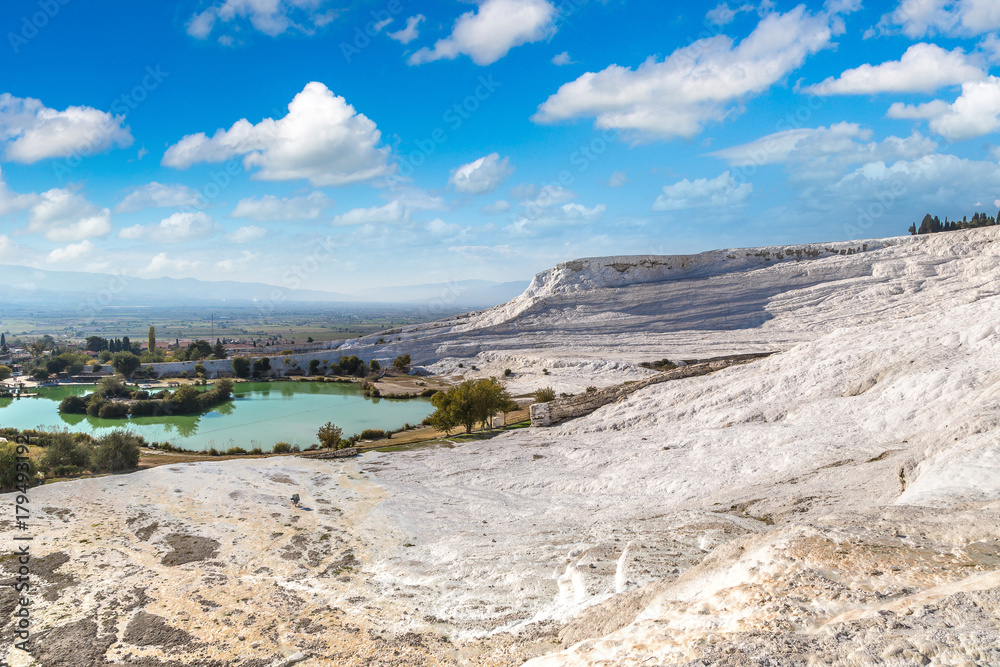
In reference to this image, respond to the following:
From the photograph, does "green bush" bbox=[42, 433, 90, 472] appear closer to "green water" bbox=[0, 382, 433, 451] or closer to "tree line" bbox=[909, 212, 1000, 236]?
"green water" bbox=[0, 382, 433, 451]

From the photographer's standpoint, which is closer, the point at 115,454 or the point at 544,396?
the point at 115,454

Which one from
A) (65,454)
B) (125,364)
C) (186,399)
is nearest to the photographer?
(65,454)

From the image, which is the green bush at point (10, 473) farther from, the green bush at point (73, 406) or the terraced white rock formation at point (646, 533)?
the green bush at point (73, 406)

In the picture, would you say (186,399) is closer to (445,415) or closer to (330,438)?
(330,438)

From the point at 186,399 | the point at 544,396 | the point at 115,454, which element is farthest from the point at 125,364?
the point at 544,396

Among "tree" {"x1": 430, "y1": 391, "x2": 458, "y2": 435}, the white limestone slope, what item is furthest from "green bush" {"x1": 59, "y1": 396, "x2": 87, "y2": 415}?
the white limestone slope

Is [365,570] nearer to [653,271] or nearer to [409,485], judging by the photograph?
[409,485]

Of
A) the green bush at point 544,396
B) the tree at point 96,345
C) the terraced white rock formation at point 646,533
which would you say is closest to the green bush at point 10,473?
the terraced white rock formation at point 646,533

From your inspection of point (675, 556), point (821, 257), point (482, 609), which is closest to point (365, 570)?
point (482, 609)
